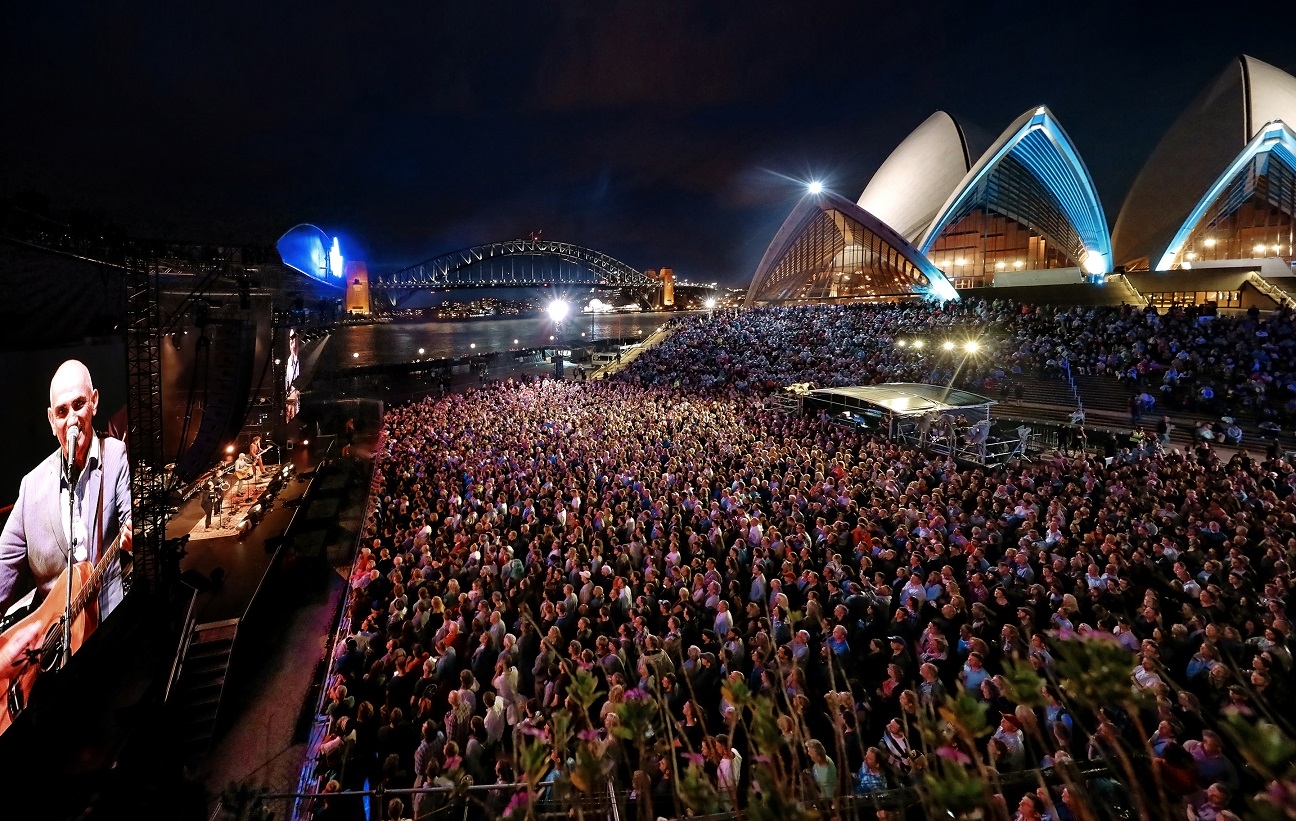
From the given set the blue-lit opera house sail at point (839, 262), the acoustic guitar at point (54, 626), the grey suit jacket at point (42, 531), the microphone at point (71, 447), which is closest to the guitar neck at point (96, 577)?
the acoustic guitar at point (54, 626)

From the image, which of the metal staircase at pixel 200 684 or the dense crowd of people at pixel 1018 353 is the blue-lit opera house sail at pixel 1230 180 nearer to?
the dense crowd of people at pixel 1018 353

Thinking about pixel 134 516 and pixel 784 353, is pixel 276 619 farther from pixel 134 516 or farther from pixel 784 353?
pixel 784 353

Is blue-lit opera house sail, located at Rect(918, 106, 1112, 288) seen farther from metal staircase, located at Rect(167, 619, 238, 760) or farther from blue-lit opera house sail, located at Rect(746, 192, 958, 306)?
metal staircase, located at Rect(167, 619, 238, 760)

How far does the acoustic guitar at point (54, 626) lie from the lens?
4.01 m

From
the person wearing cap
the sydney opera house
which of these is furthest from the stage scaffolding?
the sydney opera house

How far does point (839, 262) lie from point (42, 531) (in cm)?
3657

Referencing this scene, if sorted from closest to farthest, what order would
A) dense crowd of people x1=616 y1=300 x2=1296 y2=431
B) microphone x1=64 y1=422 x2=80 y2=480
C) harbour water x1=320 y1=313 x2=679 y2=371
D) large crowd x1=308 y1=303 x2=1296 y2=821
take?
large crowd x1=308 y1=303 x2=1296 y2=821 → microphone x1=64 y1=422 x2=80 y2=480 → dense crowd of people x1=616 y1=300 x2=1296 y2=431 → harbour water x1=320 y1=313 x2=679 y2=371

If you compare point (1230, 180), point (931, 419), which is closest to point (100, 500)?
point (931, 419)

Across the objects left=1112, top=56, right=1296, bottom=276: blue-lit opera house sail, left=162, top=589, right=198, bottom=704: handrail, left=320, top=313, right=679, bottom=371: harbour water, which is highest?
left=1112, top=56, right=1296, bottom=276: blue-lit opera house sail

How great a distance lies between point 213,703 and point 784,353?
18.9 meters

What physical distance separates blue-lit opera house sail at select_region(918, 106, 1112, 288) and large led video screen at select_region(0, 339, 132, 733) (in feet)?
114

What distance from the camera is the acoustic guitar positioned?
13.2 ft

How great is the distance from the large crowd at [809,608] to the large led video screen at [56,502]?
2067 mm

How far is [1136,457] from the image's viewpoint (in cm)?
964
